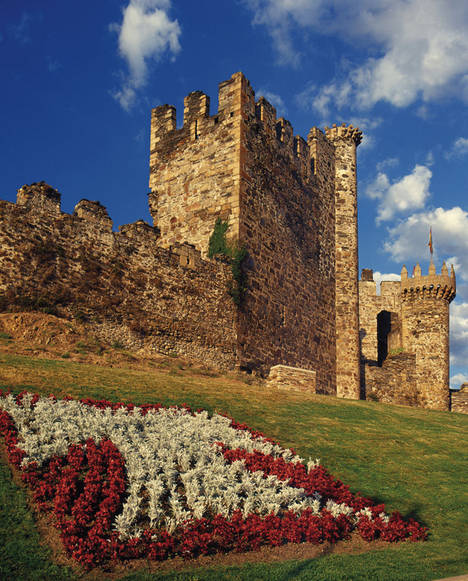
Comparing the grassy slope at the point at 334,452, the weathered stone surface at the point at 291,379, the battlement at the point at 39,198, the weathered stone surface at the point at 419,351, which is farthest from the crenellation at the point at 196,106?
the weathered stone surface at the point at 419,351

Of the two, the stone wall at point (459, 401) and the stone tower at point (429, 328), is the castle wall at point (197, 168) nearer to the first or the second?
the stone tower at point (429, 328)

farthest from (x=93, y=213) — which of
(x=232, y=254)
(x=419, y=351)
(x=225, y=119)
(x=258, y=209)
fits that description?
(x=419, y=351)

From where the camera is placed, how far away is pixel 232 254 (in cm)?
2605

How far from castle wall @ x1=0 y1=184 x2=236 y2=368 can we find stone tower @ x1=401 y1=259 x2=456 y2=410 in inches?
685

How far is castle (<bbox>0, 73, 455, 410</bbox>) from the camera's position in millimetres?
20312

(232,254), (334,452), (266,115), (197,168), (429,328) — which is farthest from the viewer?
(429,328)

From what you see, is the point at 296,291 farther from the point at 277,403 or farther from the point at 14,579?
the point at 14,579

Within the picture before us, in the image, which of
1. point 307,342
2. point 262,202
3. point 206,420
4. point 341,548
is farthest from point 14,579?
point 307,342

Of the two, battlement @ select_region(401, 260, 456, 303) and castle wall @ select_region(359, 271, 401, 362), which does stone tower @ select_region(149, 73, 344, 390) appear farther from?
castle wall @ select_region(359, 271, 401, 362)

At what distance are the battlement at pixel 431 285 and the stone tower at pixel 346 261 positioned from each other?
240 inches

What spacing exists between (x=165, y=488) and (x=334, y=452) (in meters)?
5.02

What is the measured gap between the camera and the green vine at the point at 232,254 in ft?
84.3

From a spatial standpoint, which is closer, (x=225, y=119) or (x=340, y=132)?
(x=225, y=119)

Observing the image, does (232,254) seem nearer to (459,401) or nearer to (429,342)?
(429,342)
